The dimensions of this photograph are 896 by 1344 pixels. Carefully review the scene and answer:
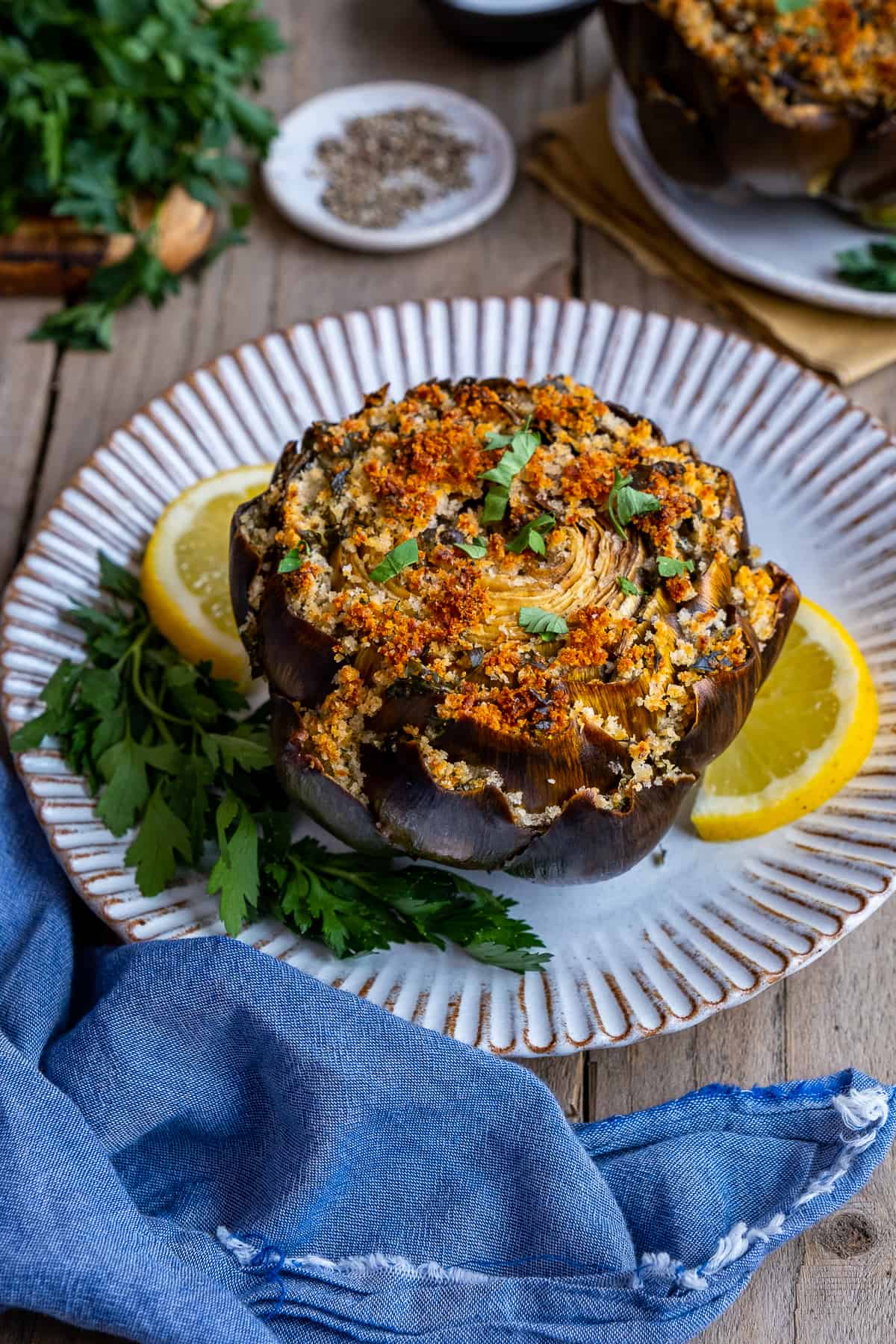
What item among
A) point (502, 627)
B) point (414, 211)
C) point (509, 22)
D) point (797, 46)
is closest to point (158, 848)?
point (502, 627)

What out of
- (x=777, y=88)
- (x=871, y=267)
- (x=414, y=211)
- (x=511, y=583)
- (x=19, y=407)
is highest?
(x=777, y=88)

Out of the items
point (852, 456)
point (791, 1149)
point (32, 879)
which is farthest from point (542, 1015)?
point (852, 456)

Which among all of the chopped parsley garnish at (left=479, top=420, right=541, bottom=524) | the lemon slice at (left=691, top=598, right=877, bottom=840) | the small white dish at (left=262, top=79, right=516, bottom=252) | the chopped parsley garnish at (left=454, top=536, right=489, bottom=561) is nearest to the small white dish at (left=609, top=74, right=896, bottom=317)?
the small white dish at (left=262, top=79, right=516, bottom=252)

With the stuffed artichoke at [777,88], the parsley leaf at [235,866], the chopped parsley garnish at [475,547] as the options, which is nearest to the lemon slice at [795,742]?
the chopped parsley garnish at [475,547]

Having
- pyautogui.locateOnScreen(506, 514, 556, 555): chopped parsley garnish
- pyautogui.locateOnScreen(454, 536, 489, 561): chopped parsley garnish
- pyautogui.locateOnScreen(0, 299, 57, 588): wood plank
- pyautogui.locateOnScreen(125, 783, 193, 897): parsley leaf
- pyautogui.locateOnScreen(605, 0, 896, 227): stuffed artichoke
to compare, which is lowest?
pyautogui.locateOnScreen(0, 299, 57, 588): wood plank

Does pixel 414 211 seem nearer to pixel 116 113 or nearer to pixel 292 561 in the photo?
pixel 116 113

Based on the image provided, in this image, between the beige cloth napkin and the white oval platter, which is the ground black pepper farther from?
the white oval platter
